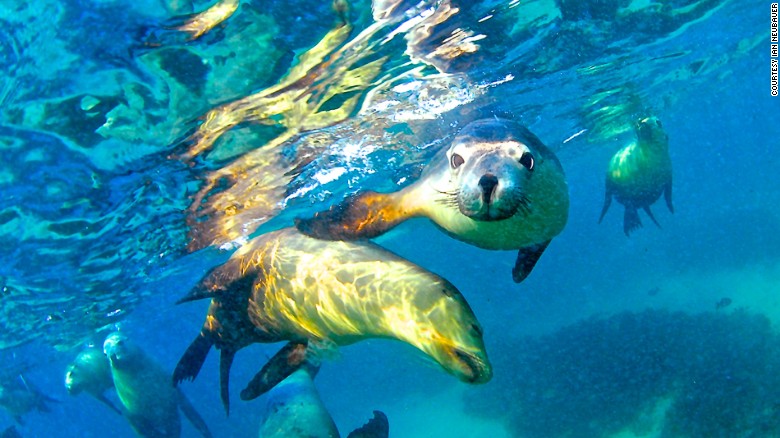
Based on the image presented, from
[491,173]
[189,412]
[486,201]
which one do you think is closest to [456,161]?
[491,173]

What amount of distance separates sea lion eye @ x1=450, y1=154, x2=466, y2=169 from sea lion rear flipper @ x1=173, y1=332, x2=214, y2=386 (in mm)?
3930

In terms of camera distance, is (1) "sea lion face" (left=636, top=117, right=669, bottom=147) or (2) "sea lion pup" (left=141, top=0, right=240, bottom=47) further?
(1) "sea lion face" (left=636, top=117, right=669, bottom=147)

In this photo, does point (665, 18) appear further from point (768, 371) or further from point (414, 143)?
point (768, 371)

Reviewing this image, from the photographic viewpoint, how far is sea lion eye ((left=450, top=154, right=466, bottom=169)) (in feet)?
11.2

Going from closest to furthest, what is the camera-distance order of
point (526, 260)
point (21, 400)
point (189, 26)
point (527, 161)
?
point (527, 161), point (526, 260), point (189, 26), point (21, 400)

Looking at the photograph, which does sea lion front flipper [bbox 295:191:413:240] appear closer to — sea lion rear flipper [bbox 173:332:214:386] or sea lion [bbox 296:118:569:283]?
sea lion [bbox 296:118:569:283]

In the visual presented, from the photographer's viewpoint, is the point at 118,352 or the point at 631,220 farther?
the point at 631,220

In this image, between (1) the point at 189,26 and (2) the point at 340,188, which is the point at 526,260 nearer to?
(1) the point at 189,26

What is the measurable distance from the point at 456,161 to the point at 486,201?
3.07 ft

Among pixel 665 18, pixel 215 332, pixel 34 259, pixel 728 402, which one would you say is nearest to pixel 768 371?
pixel 728 402

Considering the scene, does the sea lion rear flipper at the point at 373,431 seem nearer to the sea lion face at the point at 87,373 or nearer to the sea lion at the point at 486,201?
the sea lion at the point at 486,201

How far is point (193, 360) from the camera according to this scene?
5.71 metres

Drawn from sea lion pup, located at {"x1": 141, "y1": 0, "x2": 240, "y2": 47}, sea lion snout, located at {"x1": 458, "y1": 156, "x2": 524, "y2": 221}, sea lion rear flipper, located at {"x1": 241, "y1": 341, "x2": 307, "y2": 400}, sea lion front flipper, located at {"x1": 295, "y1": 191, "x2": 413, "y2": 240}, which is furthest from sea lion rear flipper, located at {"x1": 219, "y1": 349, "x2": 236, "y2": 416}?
sea lion snout, located at {"x1": 458, "y1": 156, "x2": 524, "y2": 221}

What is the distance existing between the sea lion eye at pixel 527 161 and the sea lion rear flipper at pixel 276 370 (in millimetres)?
2628
